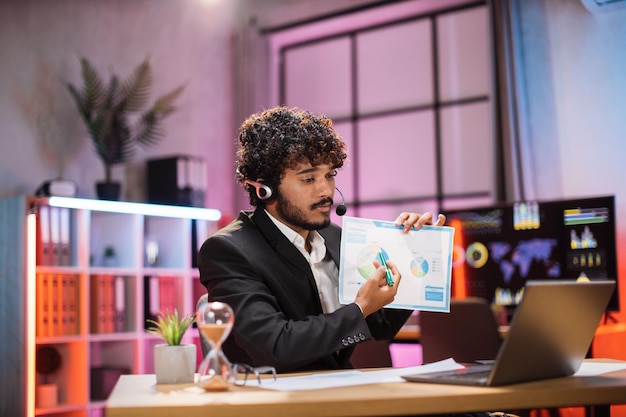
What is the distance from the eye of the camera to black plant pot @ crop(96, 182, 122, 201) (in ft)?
15.5

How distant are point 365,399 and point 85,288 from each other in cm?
332

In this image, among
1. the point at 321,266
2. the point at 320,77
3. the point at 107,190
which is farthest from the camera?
the point at 320,77

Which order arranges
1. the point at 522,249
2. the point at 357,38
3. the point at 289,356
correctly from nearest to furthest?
the point at 289,356 < the point at 522,249 < the point at 357,38

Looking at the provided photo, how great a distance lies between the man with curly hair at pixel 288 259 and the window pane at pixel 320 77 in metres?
3.47

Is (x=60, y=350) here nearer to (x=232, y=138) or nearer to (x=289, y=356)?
(x=232, y=138)

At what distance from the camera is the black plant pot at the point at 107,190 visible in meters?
→ 4.71

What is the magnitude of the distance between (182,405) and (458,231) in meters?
3.24

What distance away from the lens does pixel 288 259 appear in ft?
6.92

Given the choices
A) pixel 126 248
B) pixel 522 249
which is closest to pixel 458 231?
pixel 522 249

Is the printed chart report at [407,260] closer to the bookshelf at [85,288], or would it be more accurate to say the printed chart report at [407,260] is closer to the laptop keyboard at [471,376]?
the laptop keyboard at [471,376]

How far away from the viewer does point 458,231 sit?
14.2 feet

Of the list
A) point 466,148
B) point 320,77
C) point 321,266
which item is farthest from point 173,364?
point 320,77

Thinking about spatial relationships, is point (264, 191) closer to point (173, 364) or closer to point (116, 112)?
point (173, 364)

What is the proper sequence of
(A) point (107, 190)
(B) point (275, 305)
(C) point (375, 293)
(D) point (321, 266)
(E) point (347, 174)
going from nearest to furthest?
(C) point (375, 293)
(B) point (275, 305)
(D) point (321, 266)
(A) point (107, 190)
(E) point (347, 174)
